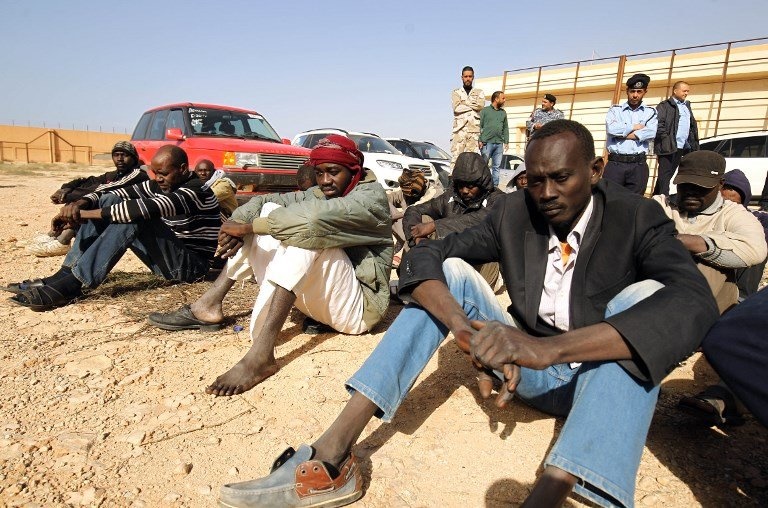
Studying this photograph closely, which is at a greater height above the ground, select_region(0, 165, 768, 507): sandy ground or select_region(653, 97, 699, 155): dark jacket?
select_region(653, 97, 699, 155): dark jacket

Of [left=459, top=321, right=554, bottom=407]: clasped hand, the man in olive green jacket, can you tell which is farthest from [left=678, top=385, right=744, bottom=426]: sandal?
the man in olive green jacket

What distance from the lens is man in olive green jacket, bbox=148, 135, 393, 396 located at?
8.91 ft

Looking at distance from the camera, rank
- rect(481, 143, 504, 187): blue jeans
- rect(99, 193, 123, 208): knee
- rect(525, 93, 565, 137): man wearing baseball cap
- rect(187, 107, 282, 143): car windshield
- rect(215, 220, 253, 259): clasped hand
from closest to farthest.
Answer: rect(215, 220, 253, 259): clasped hand
rect(99, 193, 123, 208): knee
rect(187, 107, 282, 143): car windshield
rect(525, 93, 565, 137): man wearing baseball cap
rect(481, 143, 504, 187): blue jeans

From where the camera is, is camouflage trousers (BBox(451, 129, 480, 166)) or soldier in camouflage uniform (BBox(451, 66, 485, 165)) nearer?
soldier in camouflage uniform (BBox(451, 66, 485, 165))

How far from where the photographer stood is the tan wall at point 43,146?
34.3 metres

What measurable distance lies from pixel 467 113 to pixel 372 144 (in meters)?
3.07

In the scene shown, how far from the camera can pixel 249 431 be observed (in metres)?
2.29

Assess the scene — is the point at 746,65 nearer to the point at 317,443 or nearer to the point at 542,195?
the point at 542,195

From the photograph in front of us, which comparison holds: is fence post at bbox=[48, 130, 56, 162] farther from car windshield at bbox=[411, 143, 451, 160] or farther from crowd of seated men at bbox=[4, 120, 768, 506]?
crowd of seated men at bbox=[4, 120, 768, 506]

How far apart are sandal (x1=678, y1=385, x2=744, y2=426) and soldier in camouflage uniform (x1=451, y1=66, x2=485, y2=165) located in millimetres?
7470

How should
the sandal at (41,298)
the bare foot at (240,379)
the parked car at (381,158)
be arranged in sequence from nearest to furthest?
1. the bare foot at (240,379)
2. the sandal at (41,298)
3. the parked car at (381,158)

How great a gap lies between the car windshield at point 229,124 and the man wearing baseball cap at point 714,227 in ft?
22.7

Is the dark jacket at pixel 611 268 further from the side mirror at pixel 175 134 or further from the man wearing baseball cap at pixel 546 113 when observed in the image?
the man wearing baseball cap at pixel 546 113

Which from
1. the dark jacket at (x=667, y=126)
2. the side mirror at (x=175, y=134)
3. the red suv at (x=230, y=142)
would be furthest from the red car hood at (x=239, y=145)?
the dark jacket at (x=667, y=126)
